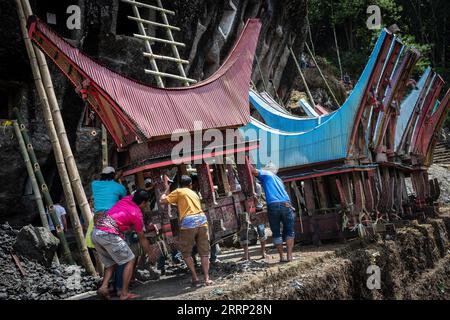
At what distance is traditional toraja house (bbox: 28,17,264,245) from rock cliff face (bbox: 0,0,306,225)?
4.18 metres

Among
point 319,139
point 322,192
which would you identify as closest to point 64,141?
point 319,139

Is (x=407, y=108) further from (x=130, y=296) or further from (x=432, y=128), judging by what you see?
(x=130, y=296)

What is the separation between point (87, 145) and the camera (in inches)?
440

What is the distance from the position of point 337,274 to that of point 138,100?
12.7 ft

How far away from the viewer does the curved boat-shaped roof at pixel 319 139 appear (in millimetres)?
8961

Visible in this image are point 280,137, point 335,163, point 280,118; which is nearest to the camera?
point 335,163

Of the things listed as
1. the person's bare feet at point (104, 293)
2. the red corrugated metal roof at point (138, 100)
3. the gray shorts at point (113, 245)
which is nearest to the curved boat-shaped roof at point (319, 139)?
the red corrugated metal roof at point (138, 100)

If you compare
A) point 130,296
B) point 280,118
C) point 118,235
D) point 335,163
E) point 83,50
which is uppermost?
point 83,50

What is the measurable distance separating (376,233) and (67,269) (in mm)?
5532

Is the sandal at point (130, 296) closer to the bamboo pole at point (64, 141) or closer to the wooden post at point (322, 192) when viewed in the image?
the bamboo pole at point (64, 141)

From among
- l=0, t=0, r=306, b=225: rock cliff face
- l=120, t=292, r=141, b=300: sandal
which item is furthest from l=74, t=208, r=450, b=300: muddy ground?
l=0, t=0, r=306, b=225: rock cliff face

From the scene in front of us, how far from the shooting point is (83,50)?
11.0 metres

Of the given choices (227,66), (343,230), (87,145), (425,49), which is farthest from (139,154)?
(425,49)

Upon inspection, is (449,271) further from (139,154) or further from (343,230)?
(139,154)
